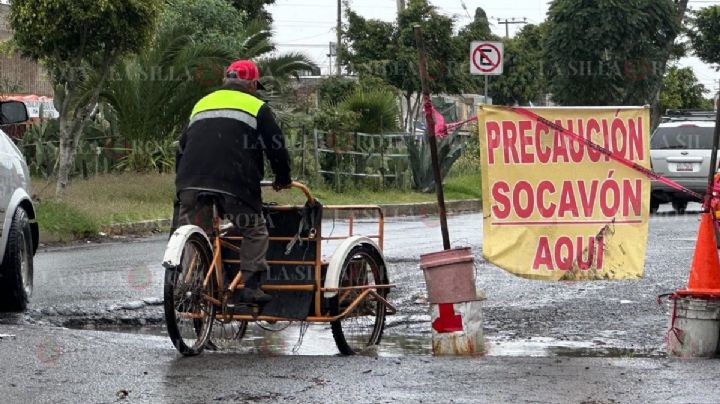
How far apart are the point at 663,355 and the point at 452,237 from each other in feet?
30.3

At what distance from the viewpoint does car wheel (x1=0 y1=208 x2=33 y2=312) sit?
975 centimetres

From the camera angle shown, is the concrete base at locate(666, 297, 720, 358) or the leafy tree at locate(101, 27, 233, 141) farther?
the leafy tree at locate(101, 27, 233, 141)

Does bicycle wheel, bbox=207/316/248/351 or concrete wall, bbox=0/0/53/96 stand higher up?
concrete wall, bbox=0/0/53/96

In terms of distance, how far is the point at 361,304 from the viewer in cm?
850

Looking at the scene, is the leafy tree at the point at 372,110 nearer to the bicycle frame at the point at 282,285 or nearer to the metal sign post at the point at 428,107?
the metal sign post at the point at 428,107

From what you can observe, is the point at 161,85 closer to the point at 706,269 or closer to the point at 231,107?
the point at 231,107

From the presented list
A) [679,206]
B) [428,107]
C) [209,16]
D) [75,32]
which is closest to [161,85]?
[75,32]

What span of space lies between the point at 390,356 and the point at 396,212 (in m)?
16.0

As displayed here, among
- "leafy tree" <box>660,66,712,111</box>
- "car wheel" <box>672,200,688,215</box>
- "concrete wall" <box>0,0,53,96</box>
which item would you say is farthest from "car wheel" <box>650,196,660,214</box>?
"leafy tree" <box>660,66,712,111</box>

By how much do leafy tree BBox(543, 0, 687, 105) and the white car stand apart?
97.4ft

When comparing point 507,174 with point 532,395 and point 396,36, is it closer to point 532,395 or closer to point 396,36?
point 532,395

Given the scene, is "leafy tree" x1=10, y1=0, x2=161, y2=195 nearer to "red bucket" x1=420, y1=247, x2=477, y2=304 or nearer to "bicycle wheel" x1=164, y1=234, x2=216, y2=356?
"bicycle wheel" x1=164, y1=234, x2=216, y2=356

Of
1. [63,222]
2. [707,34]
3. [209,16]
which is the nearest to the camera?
[63,222]

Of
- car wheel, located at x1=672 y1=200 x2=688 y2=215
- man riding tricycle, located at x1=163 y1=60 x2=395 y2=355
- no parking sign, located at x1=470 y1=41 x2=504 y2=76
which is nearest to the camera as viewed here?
man riding tricycle, located at x1=163 y1=60 x2=395 y2=355
